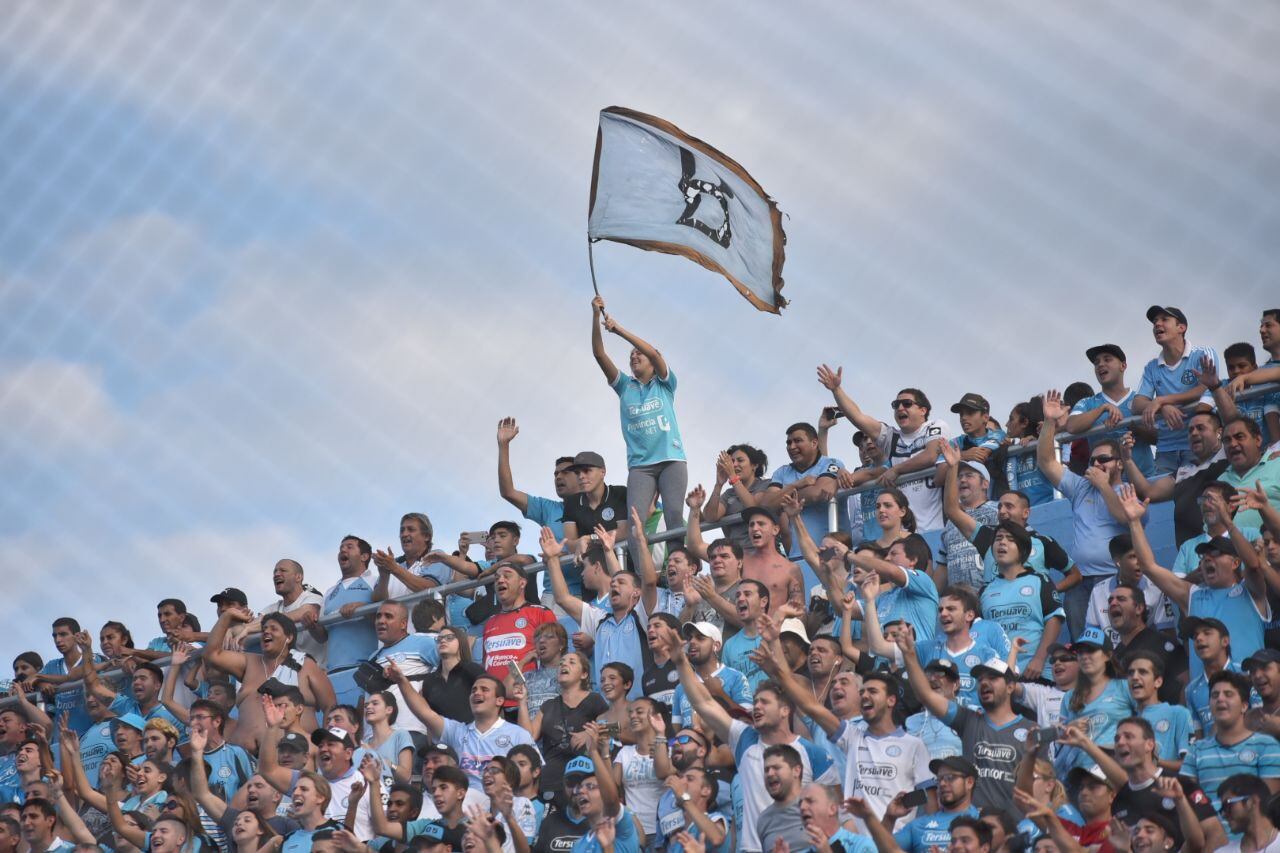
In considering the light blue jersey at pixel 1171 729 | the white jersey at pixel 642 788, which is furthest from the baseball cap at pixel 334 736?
the light blue jersey at pixel 1171 729

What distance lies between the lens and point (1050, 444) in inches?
524

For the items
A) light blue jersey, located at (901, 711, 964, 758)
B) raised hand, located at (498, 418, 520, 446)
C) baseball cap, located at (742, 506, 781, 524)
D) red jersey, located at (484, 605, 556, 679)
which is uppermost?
raised hand, located at (498, 418, 520, 446)

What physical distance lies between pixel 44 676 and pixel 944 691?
345 inches

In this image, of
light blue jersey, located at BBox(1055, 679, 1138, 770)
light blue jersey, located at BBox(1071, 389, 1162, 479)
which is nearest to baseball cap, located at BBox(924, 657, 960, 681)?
light blue jersey, located at BBox(1055, 679, 1138, 770)

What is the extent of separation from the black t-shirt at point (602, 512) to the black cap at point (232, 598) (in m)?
2.69

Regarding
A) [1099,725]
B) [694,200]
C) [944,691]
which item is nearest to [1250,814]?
[1099,725]

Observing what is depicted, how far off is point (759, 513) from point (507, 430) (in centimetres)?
303

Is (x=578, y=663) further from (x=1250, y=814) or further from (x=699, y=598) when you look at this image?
(x=1250, y=814)

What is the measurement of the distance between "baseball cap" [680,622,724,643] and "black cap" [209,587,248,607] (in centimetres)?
449

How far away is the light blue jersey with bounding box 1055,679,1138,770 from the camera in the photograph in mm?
10672

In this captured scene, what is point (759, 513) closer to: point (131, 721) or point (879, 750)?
point (879, 750)

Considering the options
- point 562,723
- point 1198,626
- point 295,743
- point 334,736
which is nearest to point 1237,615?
point 1198,626

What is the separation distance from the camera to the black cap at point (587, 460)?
1521cm

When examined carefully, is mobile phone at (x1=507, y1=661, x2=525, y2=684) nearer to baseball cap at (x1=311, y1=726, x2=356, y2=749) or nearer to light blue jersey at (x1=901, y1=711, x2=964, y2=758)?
baseball cap at (x1=311, y1=726, x2=356, y2=749)
